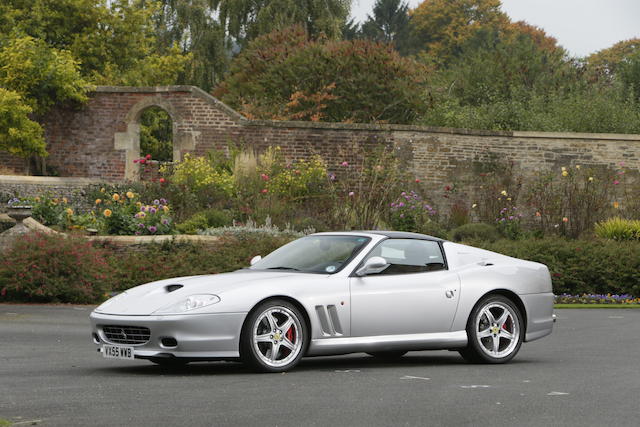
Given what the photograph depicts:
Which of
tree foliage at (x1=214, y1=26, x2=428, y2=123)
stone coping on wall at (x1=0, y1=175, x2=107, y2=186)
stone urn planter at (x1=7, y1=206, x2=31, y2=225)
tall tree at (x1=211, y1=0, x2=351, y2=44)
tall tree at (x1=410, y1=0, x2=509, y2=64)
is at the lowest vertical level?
stone urn planter at (x1=7, y1=206, x2=31, y2=225)

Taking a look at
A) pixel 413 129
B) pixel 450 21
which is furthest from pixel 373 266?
pixel 450 21

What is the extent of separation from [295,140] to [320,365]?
64.5 feet

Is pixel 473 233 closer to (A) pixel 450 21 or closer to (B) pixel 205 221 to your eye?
(B) pixel 205 221

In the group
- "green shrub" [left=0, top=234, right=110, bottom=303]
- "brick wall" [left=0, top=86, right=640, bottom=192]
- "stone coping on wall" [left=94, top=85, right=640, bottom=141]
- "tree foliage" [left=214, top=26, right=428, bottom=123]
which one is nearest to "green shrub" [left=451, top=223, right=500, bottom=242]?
"brick wall" [left=0, top=86, right=640, bottom=192]

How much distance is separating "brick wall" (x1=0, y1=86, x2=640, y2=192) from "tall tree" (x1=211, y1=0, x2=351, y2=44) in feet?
52.4

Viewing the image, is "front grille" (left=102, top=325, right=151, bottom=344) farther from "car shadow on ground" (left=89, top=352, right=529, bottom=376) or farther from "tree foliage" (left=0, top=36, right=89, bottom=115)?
"tree foliage" (left=0, top=36, right=89, bottom=115)

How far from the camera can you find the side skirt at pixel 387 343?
10.1m

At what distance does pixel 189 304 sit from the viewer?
31.7ft

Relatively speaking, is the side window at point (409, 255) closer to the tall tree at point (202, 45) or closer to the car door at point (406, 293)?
the car door at point (406, 293)

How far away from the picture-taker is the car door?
10492mm

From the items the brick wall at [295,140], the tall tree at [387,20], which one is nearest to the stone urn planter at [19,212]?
the brick wall at [295,140]

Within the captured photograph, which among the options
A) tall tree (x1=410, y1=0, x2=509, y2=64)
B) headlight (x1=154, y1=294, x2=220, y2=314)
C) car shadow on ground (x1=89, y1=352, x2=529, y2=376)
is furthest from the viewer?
tall tree (x1=410, y1=0, x2=509, y2=64)

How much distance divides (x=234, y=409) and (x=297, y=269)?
307 cm

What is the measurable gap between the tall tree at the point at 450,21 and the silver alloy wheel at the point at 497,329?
207ft
